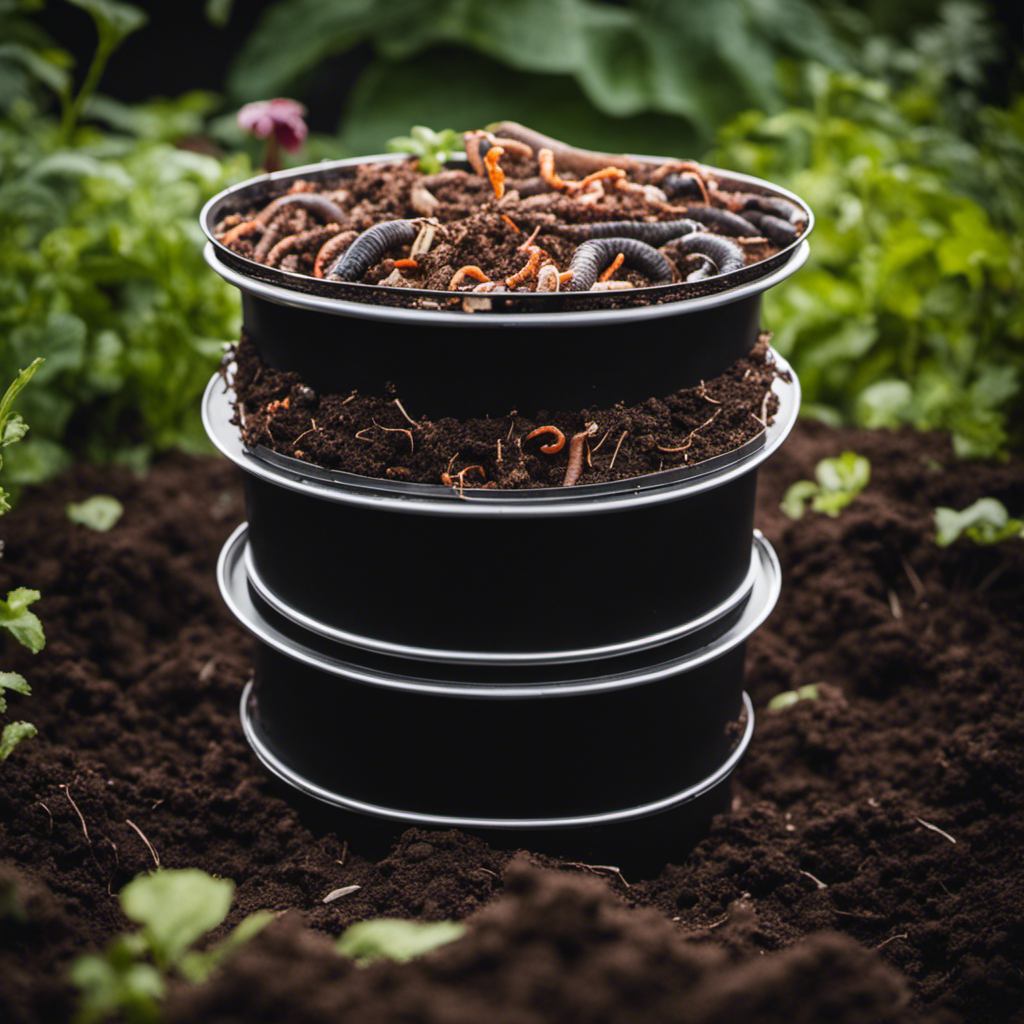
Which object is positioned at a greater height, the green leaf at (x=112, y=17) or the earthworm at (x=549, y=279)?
the green leaf at (x=112, y=17)

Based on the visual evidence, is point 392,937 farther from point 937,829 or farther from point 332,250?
point 937,829

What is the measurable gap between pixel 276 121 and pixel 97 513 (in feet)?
4.85

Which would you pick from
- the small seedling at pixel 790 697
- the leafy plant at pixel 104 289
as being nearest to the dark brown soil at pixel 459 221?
the leafy plant at pixel 104 289

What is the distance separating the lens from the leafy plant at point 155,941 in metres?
1.34

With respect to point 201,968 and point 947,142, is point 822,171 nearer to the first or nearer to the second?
point 947,142

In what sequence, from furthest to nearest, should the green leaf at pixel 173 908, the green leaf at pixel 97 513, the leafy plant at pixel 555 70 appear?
the leafy plant at pixel 555 70 < the green leaf at pixel 97 513 < the green leaf at pixel 173 908

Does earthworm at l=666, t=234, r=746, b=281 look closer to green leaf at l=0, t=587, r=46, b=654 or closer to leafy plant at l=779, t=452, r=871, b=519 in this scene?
leafy plant at l=779, t=452, r=871, b=519

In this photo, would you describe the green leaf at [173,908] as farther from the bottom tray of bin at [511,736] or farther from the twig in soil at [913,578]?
the twig in soil at [913,578]

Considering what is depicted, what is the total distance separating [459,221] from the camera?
255 cm

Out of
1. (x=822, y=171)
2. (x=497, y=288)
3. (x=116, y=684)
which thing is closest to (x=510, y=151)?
(x=497, y=288)

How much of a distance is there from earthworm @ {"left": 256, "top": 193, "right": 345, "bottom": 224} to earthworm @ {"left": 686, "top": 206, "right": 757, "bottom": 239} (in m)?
0.89

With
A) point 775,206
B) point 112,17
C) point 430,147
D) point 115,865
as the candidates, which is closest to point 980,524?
point 775,206

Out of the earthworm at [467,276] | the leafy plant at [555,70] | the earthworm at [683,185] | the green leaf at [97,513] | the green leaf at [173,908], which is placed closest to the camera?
the green leaf at [173,908]

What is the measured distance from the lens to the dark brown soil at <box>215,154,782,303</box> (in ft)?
7.84
